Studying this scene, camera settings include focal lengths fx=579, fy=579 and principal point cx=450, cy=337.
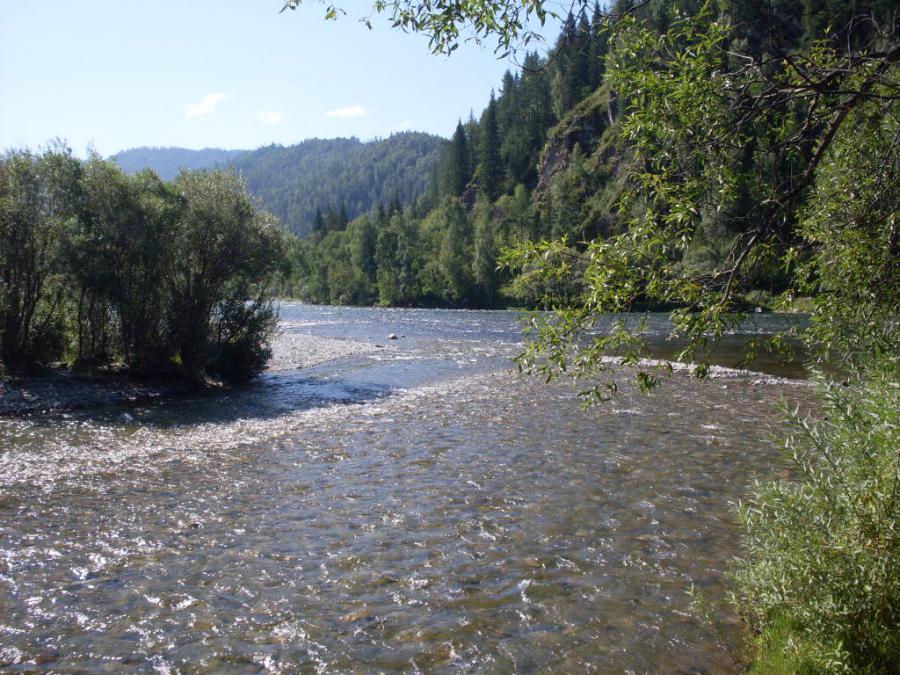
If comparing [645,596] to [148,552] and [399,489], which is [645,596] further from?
[148,552]

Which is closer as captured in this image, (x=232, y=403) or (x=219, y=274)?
(x=232, y=403)

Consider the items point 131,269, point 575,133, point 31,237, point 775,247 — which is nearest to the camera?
point 775,247

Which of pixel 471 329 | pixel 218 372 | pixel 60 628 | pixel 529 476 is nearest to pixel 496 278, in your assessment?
pixel 471 329

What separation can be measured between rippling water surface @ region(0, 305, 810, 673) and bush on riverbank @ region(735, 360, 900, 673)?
3.45 feet

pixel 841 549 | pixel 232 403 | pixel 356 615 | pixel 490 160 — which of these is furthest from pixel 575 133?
pixel 841 549

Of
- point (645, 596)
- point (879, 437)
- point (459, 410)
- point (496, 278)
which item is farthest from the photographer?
point (496, 278)

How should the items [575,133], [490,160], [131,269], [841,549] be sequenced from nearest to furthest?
[841,549], [131,269], [575,133], [490,160]

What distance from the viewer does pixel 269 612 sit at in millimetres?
7496

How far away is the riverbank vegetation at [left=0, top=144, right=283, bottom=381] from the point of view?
22.6 metres

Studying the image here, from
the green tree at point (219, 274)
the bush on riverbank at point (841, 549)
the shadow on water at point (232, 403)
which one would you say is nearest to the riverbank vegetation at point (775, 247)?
the bush on riverbank at point (841, 549)

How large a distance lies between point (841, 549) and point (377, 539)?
6.87 m

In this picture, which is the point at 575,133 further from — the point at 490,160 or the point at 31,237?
the point at 31,237

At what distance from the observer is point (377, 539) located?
968 cm

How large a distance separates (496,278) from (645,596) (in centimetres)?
9462
